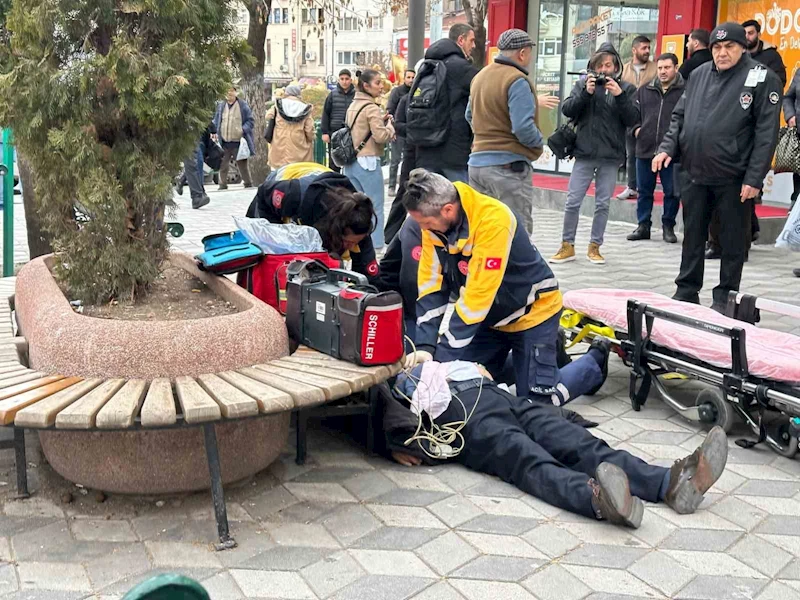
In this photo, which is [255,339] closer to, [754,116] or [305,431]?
[305,431]

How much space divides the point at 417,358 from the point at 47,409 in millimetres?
1657

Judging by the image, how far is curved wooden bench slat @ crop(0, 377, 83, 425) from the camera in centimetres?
296

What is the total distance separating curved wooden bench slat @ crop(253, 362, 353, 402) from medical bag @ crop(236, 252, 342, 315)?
3.23ft

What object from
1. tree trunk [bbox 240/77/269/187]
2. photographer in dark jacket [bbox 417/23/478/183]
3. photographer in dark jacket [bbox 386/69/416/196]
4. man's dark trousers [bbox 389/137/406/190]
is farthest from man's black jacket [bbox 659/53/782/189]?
tree trunk [bbox 240/77/269/187]

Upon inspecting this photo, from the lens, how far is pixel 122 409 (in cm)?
300

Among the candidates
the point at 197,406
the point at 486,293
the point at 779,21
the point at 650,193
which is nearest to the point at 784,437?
the point at 486,293

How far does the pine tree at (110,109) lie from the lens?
379 cm

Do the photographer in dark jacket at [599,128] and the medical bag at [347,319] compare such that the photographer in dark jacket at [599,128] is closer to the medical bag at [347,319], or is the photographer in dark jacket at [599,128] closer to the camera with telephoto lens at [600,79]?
the camera with telephoto lens at [600,79]

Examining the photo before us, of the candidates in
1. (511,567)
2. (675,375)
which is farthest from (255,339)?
(675,375)

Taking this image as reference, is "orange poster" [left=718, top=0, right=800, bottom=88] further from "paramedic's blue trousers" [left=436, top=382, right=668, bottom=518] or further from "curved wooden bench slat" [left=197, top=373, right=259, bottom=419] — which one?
"curved wooden bench slat" [left=197, top=373, right=259, bottom=419]

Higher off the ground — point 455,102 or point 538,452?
point 455,102

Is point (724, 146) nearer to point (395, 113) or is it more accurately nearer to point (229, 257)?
point (229, 257)

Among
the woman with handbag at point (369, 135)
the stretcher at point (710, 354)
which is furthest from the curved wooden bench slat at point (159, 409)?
the woman with handbag at point (369, 135)

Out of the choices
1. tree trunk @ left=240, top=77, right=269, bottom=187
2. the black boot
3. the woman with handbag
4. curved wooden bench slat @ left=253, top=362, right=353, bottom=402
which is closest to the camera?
curved wooden bench slat @ left=253, top=362, right=353, bottom=402
